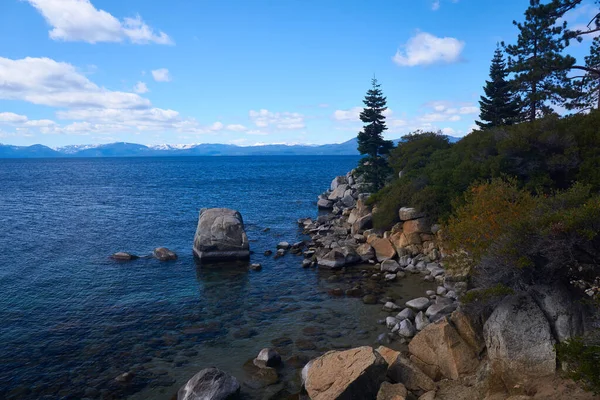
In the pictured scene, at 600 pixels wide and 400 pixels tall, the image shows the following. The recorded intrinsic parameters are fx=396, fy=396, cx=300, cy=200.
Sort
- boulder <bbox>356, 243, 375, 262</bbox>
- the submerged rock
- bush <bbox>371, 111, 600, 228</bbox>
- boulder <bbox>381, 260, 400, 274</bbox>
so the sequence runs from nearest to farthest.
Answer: bush <bbox>371, 111, 600, 228</bbox>
boulder <bbox>381, 260, 400, 274</bbox>
boulder <bbox>356, 243, 375, 262</bbox>
the submerged rock

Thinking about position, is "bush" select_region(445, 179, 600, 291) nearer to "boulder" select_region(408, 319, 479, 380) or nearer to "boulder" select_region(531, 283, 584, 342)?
"boulder" select_region(531, 283, 584, 342)

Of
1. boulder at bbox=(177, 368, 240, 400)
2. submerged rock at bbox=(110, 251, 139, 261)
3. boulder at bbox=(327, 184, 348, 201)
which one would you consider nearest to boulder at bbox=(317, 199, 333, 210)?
boulder at bbox=(327, 184, 348, 201)

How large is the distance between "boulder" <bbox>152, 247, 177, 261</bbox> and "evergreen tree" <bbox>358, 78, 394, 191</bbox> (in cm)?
2955

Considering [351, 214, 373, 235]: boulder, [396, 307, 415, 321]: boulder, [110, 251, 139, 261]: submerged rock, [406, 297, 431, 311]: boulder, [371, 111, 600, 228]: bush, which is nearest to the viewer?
[396, 307, 415, 321]: boulder

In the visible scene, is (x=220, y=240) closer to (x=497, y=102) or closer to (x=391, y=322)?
(x=391, y=322)

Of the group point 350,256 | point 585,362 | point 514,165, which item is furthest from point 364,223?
point 585,362

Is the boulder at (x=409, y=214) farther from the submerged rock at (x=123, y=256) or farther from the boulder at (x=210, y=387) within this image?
the submerged rock at (x=123, y=256)

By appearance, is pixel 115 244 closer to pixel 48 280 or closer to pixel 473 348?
pixel 48 280

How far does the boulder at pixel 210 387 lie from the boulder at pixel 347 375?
2.89 metres

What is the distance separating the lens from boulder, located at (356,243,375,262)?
3256 cm

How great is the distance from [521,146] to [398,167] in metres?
19.6

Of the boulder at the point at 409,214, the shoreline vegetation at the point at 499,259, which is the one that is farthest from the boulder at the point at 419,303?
the boulder at the point at 409,214

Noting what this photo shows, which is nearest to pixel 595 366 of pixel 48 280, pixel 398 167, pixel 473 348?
pixel 473 348

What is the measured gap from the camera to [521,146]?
2800 cm
